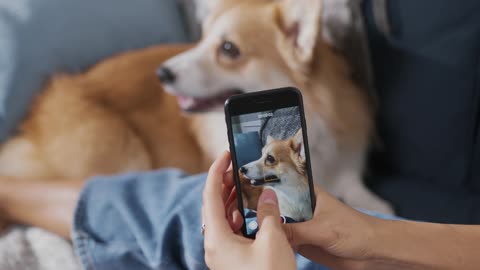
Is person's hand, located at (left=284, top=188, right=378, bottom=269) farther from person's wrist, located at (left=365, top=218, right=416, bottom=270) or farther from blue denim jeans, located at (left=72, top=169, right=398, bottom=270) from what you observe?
blue denim jeans, located at (left=72, top=169, right=398, bottom=270)

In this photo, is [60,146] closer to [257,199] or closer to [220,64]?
[220,64]

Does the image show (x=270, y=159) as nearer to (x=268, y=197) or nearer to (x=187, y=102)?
(x=268, y=197)

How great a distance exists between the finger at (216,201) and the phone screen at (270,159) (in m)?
0.03

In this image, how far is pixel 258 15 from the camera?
1087mm

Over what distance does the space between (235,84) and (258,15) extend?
17cm

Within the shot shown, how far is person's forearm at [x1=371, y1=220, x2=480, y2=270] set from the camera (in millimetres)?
586

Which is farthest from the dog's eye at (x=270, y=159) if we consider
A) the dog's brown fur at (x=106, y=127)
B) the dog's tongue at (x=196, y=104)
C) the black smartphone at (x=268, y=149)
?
the dog's brown fur at (x=106, y=127)

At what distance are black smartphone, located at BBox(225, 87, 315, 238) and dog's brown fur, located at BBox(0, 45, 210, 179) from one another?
2.31 ft

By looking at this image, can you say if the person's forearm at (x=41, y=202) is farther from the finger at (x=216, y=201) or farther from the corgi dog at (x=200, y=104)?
the finger at (x=216, y=201)

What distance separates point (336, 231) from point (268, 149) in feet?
0.43

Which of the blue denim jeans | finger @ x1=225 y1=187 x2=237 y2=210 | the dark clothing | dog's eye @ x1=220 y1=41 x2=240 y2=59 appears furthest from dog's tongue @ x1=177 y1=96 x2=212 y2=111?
finger @ x1=225 y1=187 x2=237 y2=210

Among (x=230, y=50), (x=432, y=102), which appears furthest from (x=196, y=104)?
(x=432, y=102)

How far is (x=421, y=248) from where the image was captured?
0.59 meters

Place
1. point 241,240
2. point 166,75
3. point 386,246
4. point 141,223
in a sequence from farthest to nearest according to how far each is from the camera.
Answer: point 166,75
point 141,223
point 386,246
point 241,240
